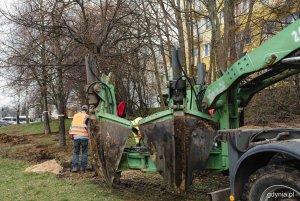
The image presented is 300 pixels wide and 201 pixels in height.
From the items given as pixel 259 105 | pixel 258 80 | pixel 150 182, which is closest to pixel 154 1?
pixel 259 105

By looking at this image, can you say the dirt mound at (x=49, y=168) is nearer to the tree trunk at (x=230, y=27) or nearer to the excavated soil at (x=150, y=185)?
the excavated soil at (x=150, y=185)

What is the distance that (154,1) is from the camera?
16797 millimetres

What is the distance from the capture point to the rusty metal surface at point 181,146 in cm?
572

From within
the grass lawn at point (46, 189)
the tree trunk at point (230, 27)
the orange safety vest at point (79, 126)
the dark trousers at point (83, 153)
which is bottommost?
the grass lawn at point (46, 189)

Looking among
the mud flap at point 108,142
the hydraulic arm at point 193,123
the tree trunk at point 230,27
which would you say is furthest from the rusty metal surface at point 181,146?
the tree trunk at point 230,27

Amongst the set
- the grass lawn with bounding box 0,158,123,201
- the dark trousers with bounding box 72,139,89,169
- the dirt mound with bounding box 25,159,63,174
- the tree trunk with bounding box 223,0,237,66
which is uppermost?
the tree trunk with bounding box 223,0,237,66

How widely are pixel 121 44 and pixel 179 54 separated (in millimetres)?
7731

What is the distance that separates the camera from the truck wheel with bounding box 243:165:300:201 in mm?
3668

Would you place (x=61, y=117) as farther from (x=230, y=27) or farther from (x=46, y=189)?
(x=46, y=189)

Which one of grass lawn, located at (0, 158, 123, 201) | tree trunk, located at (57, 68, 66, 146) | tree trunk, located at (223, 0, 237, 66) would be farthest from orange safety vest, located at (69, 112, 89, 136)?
tree trunk, located at (223, 0, 237, 66)

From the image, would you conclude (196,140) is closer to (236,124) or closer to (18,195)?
(236,124)

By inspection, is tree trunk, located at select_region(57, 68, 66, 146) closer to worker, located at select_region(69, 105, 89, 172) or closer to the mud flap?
worker, located at select_region(69, 105, 89, 172)

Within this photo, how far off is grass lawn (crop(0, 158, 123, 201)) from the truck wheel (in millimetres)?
3383

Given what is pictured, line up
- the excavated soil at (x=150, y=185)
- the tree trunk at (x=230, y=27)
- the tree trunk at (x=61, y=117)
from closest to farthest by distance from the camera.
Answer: the excavated soil at (x=150, y=185)
the tree trunk at (x=230, y=27)
the tree trunk at (x=61, y=117)
